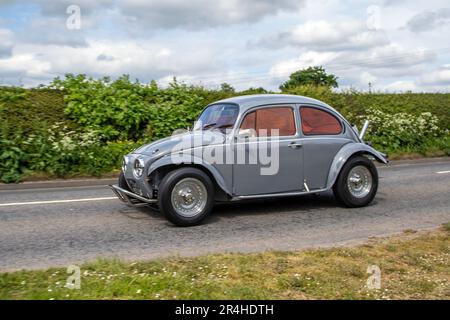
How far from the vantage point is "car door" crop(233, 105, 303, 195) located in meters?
7.63

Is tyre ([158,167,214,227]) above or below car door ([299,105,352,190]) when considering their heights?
below

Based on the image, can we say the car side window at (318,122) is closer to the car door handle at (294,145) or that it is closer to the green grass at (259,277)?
the car door handle at (294,145)

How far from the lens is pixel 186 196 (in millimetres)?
7281

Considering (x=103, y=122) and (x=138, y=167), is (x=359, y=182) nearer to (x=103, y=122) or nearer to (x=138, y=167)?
(x=138, y=167)

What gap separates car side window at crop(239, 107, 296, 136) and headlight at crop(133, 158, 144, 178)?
1.58 meters

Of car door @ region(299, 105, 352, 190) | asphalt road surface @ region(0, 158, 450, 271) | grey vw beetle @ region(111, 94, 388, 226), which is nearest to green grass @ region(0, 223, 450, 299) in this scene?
asphalt road surface @ region(0, 158, 450, 271)

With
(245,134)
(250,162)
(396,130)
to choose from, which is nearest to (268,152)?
(250,162)

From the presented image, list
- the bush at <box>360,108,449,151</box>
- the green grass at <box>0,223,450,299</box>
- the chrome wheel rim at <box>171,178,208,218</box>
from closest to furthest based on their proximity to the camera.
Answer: the green grass at <box>0,223,450,299</box>, the chrome wheel rim at <box>171,178,208,218</box>, the bush at <box>360,108,449,151</box>

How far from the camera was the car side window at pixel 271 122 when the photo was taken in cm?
789

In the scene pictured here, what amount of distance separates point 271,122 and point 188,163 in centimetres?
161

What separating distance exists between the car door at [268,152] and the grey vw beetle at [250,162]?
0.05 feet

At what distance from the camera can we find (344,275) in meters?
4.98

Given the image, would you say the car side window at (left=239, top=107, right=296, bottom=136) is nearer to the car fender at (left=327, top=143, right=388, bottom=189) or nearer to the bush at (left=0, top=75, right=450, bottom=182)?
the car fender at (left=327, top=143, right=388, bottom=189)
